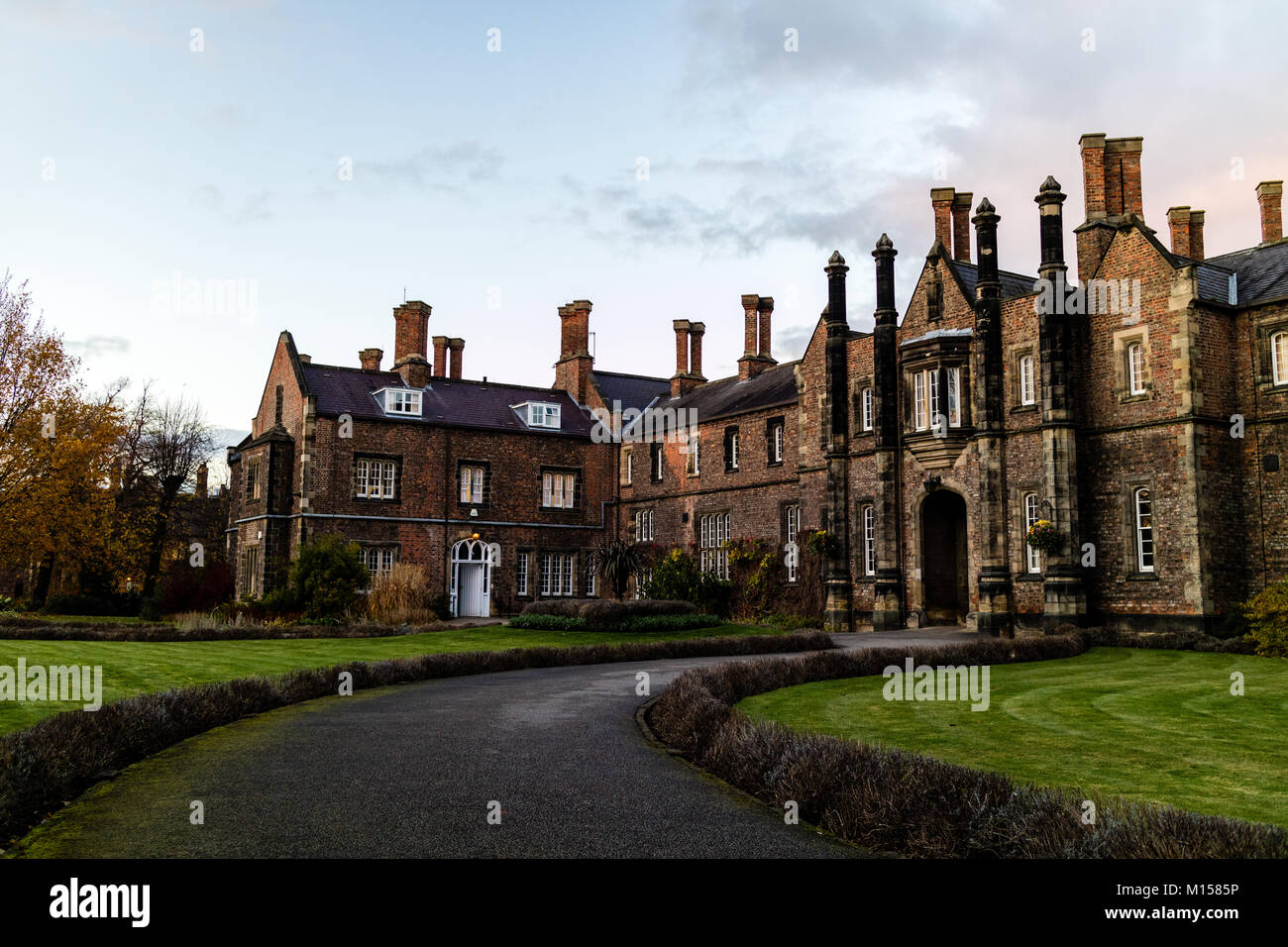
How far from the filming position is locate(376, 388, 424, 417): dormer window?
1658 inches

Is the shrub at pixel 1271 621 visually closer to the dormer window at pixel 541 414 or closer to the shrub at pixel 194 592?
the dormer window at pixel 541 414

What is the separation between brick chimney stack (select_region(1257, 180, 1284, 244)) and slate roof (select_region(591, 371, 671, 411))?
1044 inches

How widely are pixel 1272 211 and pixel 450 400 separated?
102 ft

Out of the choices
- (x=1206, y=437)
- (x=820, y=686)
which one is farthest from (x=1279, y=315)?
(x=820, y=686)

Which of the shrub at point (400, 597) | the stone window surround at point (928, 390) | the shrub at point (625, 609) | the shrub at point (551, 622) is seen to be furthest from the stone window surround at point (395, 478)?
the stone window surround at point (928, 390)

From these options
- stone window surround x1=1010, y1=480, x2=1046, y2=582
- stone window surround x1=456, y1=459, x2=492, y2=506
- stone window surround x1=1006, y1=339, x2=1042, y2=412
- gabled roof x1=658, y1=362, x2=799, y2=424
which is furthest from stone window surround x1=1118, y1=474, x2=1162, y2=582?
stone window surround x1=456, y1=459, x2=492, y2=506

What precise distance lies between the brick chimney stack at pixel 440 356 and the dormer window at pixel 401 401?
5233 millimetres

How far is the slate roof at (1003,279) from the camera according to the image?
1215 inches

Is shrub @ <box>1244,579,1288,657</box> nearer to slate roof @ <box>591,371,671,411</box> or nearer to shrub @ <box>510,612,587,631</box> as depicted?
shrub @ <box>510,612,587,631</box>

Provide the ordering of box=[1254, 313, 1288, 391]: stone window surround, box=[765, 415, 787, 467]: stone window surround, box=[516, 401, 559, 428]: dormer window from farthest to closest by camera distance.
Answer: box=[516, 401, 559, 428]: dormer window < box=[765, 415, 787, 467]: stone window surround < box=[1254, 313, 1288, 391]: stone window surround

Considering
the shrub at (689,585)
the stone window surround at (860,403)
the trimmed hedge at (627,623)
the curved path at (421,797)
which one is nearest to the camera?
the curved path at (421,797)

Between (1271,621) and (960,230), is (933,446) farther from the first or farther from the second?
(1271,621)

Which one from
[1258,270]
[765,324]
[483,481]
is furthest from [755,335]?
[1258,270]
